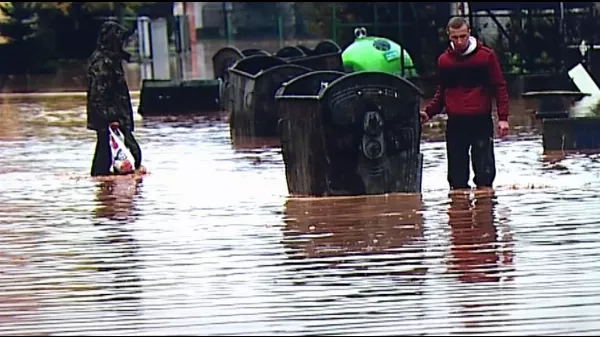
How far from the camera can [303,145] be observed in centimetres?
1224

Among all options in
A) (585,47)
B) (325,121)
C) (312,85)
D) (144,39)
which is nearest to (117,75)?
(312,85)

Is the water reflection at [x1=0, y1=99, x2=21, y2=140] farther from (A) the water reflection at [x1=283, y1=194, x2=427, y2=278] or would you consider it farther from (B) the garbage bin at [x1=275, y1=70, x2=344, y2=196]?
(A) the water reflection at [x1=283, y1=194, x2=427, y2=278]

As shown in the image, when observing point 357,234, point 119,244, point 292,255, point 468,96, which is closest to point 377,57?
point 468,96

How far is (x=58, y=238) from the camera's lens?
1030 centimetres

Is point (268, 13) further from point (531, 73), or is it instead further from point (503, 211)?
point (503, 211)

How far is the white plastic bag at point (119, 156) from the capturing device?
14.8 m

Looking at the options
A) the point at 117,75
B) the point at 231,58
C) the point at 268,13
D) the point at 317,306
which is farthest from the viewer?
the point at 268,13

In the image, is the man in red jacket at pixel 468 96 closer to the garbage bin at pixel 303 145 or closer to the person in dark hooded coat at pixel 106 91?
the garbage bin at pixel 303 145

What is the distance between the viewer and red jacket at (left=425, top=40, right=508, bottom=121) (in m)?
11.8

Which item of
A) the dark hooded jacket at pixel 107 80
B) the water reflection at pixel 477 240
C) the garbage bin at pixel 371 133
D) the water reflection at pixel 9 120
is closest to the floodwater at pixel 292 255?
the water reflection at pixel 477 240

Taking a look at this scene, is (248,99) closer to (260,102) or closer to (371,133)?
(260,102)

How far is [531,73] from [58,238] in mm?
17713

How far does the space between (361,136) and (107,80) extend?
3.86 metres

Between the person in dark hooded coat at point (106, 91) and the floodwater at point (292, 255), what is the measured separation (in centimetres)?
32
